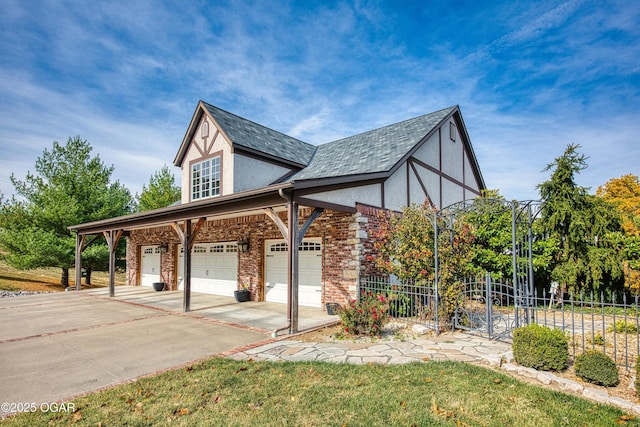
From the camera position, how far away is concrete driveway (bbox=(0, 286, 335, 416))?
16.3 ft

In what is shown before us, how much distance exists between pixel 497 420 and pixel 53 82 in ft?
58.3

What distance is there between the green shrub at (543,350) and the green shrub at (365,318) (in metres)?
2.67

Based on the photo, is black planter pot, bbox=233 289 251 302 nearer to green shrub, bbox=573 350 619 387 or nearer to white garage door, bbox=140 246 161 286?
white garage door, bbox=140 246 161 286

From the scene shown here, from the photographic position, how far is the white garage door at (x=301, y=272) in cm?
1072

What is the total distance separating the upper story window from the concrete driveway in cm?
464

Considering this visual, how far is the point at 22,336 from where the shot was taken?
7.59 metres

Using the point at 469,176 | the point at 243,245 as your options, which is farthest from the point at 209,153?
the point at 469,176

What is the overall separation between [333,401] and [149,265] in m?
A: 17.5

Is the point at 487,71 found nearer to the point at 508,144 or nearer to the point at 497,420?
the point at 508,144

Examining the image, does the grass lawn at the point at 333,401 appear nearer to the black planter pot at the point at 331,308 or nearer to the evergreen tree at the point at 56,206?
the black planter pot at the point at 331,308

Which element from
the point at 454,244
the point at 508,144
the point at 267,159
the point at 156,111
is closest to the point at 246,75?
the point at 267,159

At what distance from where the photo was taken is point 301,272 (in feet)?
36.2

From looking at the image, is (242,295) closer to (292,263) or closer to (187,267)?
(187,267)

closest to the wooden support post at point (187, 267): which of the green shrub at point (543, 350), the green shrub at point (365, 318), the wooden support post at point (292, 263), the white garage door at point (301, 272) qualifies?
the white garage door at point (301, 272)
